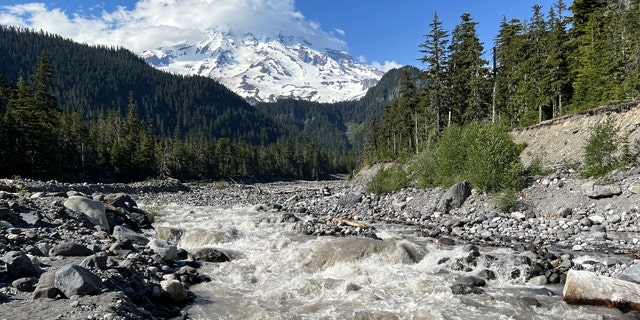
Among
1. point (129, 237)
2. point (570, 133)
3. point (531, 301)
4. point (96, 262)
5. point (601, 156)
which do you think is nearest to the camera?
point (96, 262)

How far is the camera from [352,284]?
11195mm

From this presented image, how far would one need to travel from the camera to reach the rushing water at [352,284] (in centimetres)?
945

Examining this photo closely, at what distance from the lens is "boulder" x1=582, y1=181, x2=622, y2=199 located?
57.8 ft

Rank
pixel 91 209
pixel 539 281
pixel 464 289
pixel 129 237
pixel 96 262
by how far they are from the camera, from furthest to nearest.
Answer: pixel 91 209 < pixel 129 237 < pixel 539 281 < pixel 464 289 < pixel 96 262

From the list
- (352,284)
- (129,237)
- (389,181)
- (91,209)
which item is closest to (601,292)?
(352,284)

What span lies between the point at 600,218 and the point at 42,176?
176 feet

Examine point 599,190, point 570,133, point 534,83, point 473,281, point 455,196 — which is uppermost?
point 534,83

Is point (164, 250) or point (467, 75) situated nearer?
point (164, 250)

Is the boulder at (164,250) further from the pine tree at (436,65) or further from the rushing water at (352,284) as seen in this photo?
the pine tree at (436,65)

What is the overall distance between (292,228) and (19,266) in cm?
1286

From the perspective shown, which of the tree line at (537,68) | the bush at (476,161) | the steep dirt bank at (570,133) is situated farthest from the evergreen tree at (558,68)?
the bush at (476,161)

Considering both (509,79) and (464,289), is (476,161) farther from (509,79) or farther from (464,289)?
(509,79)

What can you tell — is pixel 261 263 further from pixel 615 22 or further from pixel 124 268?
pixel 615 22

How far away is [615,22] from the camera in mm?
41938
